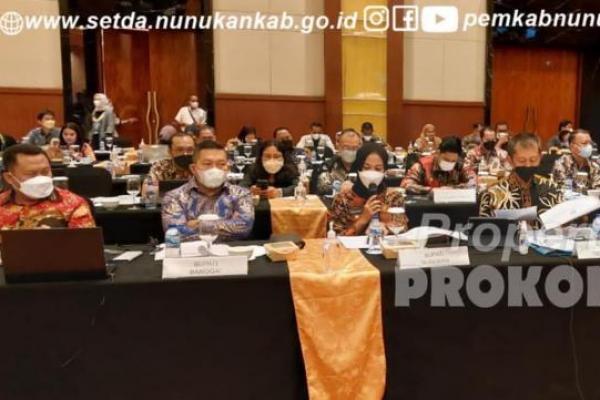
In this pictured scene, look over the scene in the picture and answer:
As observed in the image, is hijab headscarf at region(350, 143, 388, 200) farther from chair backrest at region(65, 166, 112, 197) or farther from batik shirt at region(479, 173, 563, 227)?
chair backrest at region(65, 166, 112, 197)

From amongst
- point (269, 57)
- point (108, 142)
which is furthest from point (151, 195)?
point (269, 57)

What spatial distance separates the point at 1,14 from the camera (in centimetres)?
935

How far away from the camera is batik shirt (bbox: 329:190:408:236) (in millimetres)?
3271

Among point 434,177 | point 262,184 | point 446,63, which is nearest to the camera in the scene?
point 262,184

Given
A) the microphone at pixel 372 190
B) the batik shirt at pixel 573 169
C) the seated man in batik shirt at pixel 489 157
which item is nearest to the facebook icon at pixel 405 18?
the seated man in batik shirt at pixel 489 157

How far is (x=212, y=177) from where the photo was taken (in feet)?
10.3

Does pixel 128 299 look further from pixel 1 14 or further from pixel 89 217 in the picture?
pixel 1 14

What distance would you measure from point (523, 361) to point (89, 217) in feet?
6.32

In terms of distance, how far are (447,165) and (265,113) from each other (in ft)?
21.3

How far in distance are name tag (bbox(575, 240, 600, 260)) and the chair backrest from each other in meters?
3.44

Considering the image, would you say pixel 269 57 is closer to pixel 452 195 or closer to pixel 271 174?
pixel 271 174

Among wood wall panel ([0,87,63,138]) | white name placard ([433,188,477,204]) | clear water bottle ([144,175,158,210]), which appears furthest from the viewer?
wood wall panel ([0,87,63,138])

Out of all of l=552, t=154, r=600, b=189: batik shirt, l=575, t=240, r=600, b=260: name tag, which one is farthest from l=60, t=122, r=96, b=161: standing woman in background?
l=575, t=240, r=600, b=260: name tag

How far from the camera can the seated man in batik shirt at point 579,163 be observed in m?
4.82
